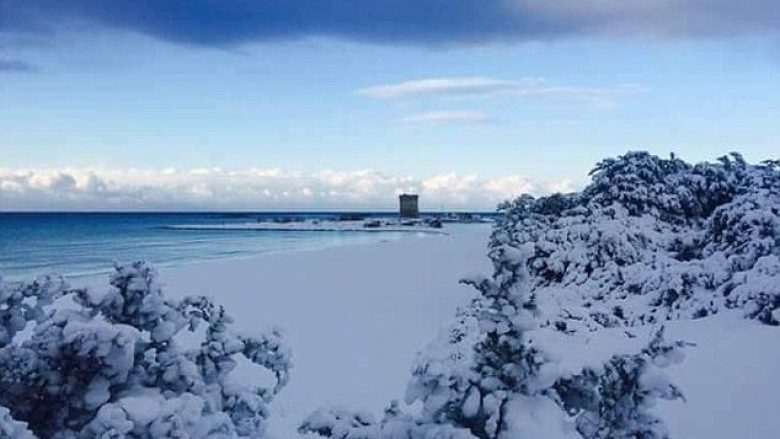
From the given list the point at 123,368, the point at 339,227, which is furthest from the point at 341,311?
the point at 339,227

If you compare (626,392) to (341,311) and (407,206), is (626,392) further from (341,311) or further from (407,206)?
(407,206)

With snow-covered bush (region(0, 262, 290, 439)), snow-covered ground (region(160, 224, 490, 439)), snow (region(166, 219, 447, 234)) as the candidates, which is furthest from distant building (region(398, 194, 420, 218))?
snow-covered bush (region(0, 262, 290, 439))

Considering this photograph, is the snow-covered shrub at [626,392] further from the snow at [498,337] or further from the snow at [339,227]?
the snow at [339,227]

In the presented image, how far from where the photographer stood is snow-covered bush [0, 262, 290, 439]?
9.75 feet

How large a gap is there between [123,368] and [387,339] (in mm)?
7764

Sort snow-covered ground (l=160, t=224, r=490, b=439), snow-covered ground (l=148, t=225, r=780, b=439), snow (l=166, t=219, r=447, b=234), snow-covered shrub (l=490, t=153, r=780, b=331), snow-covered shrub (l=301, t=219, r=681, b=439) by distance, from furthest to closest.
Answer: snow (l=166, t=219, r=447, b=234) → snow-covered shrub (l=490, t=153, r=780, b=331) → snow-covered ground (l=160, t=224, r=490, b=439) → snow-covered ground (l=148, t=225, r=780, b=439) → snow-covered shrub (l=301, t=219, r=681, b=439)

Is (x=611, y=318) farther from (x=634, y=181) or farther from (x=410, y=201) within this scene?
(x=410, y=201)

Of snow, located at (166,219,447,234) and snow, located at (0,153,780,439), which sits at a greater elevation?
snow, located at (0,153,780,439)

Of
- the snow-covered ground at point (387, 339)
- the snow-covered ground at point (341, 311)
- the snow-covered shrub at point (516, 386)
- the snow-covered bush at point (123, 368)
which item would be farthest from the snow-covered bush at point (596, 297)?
the snow-covered ground at point (341, 311)

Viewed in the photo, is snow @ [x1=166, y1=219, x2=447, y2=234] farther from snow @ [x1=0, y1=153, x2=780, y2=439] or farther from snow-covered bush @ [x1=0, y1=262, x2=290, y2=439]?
snow-covered bush @ [x1=0, y1=262, x2=290, y2=439]

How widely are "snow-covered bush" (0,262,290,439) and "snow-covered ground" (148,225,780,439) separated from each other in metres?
0.99

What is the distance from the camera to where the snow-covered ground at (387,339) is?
5.79 m

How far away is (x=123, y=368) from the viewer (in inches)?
123

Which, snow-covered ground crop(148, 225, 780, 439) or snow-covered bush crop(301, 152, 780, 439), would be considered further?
snow-covered ground crop(148, 225, 780, 439)
